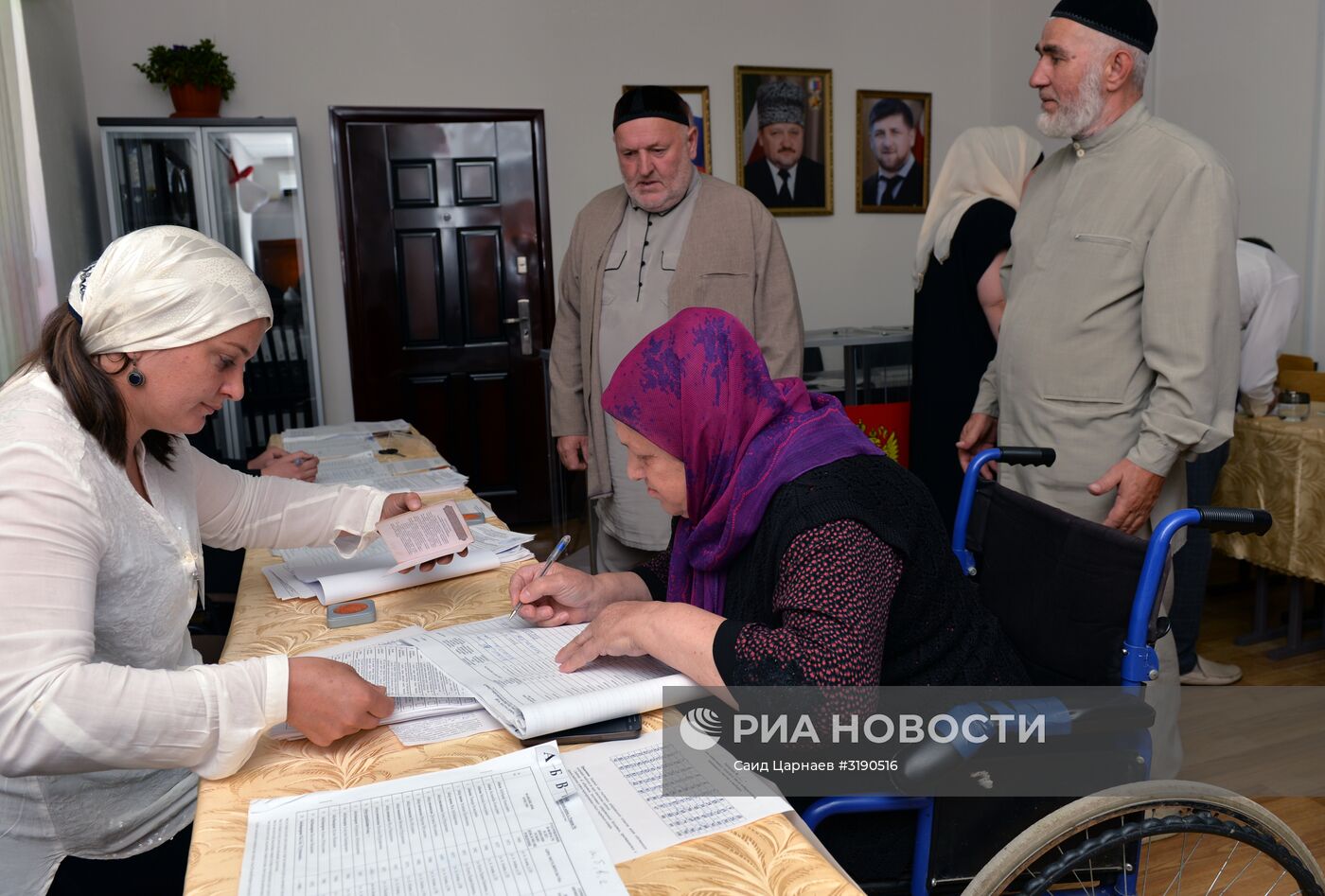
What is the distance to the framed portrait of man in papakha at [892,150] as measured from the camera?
571 cm

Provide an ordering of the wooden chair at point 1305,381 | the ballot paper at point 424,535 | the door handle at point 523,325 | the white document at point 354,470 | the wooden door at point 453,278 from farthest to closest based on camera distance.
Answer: the door handle at point 523,325
the wooden door at point 453,278
the wooden chair at point 1305,381
the white document at point 354,470
the ballot paper at point 424,535

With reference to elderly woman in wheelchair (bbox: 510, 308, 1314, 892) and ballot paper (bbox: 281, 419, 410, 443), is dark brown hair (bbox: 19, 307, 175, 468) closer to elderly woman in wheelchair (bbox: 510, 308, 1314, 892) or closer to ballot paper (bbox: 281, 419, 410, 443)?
elderly woman in wheelchair (bbox: 510, 308, 1314, 892)

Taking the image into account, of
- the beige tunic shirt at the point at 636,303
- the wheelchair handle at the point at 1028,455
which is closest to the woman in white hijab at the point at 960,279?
the beige tunic shirt at the point at 636,303

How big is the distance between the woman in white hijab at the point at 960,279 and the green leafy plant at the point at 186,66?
3.39m

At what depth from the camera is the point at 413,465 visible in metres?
2.58

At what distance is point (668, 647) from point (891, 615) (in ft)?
0.95

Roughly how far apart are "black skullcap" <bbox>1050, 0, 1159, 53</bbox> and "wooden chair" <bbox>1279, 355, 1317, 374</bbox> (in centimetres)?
206

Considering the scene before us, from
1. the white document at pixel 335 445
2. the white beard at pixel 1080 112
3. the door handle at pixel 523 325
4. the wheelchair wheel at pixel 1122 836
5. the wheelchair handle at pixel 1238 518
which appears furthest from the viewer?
the door handle at pixel 523 325

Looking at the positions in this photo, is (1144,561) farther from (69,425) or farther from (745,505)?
(69,425)

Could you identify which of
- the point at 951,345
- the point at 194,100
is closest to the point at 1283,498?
the point at 951,345

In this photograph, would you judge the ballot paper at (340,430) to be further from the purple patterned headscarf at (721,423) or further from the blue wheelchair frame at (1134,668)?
the blue wheelchair frame at (1134,668)

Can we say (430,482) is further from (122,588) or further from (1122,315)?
(1122,315)

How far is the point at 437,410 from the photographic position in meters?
5.30

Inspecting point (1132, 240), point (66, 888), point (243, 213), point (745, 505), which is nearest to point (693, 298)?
point (1132, 240)
